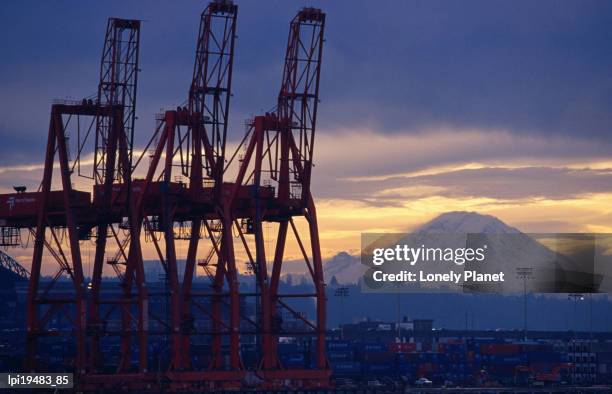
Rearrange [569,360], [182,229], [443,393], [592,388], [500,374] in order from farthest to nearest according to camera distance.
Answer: [569,360], [500,374], [592,388], [443,393], [182,229]

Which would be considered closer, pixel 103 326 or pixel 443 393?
pixel 103 326

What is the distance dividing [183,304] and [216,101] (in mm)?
14589

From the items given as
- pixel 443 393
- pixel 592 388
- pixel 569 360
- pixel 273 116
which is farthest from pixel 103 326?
pixel 569 360

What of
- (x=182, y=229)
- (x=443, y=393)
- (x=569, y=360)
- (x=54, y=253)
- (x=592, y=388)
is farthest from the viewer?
(x=569, y=360)

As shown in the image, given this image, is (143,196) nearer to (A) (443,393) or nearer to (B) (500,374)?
(A) (443,393)

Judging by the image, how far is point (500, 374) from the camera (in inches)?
5664

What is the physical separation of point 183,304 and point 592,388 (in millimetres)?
43386

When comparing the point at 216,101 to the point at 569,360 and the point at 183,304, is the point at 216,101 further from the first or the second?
the point at 569,360

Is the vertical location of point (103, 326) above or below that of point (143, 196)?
below

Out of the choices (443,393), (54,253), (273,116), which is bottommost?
(443,393)

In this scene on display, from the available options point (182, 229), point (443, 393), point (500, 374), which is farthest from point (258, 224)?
point (500, 374)

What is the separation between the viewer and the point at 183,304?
96312 millimetres

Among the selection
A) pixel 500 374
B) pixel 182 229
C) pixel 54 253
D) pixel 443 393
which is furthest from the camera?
pixel 500 374

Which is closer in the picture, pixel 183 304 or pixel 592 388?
pixel 183 304
